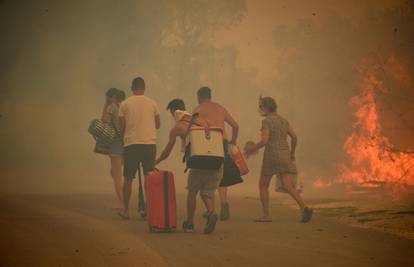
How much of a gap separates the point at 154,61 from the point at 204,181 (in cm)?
3395

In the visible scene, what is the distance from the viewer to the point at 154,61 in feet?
143

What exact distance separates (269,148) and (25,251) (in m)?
4.98

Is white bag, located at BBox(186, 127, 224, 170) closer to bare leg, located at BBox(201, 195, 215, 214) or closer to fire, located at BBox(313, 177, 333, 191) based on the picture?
bare leg, located at BBox(201, 195, 215, 214)

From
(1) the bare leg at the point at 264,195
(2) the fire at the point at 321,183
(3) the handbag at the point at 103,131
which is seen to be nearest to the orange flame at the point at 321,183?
(2) the fire at the point at 321,183

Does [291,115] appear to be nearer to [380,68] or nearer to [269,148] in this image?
[380,68]

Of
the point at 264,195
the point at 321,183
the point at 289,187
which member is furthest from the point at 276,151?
the point at 321,183

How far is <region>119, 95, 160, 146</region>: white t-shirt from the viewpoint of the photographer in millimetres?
11523

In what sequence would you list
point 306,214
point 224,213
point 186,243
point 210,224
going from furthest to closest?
point 224,213 → point 306,214 → point 210,224 → point 186,243

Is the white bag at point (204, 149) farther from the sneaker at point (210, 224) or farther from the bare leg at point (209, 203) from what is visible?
the sneaker at point (210, 224)

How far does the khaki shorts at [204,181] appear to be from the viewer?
32.8 ft

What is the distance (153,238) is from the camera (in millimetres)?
9359

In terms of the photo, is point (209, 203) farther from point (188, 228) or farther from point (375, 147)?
point (375, 147)

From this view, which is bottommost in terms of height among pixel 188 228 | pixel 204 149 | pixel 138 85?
pixel 188 228

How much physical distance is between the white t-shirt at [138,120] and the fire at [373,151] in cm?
829
